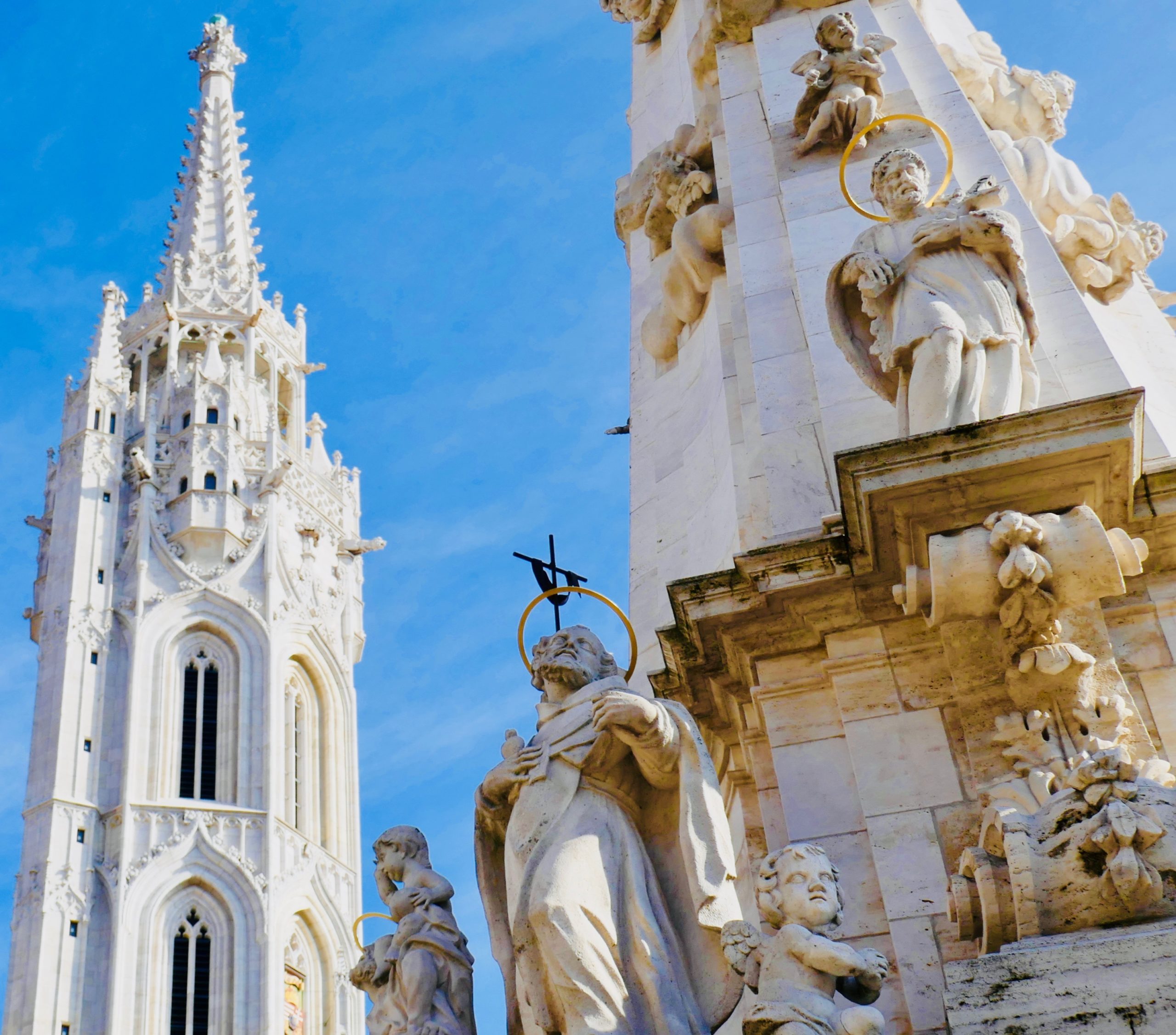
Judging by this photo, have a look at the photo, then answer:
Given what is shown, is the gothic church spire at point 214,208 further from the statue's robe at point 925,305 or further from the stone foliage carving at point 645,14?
the statue's robe at point 925,305

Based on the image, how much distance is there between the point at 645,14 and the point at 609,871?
9450mm

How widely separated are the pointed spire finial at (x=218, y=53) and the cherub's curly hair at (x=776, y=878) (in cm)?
7380

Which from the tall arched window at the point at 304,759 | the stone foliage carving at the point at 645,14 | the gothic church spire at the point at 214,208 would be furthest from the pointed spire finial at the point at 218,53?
the stone foliage carving at the point at 645,14

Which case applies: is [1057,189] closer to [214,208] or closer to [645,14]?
[645,14]

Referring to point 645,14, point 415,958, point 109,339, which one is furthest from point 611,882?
point 109,339

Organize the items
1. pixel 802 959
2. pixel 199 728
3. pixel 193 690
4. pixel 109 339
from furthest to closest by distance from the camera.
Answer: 1. pixel 109 339
2. pixel 193 690
3. pixel 199 728
4. pixel 802 959

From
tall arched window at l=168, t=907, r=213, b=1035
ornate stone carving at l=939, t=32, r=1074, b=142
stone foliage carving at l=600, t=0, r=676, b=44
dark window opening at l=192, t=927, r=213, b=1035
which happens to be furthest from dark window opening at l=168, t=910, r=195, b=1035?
ornate stone carving at l=939, t=32, r=1074, b=142

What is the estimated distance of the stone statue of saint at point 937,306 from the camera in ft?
23.9

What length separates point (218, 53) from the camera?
75.6 metres

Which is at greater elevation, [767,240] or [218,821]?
[218,821]

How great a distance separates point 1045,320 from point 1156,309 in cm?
161

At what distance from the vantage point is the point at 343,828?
174 ft

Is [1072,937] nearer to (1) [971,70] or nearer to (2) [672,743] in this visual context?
(2) [672,743]

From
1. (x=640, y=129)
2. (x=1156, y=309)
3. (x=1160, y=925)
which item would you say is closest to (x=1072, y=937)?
(x=1160, y=925)
